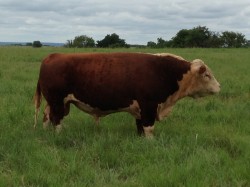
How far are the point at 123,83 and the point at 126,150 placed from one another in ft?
4.29

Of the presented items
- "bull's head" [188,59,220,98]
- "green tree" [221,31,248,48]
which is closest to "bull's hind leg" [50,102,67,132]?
"bull's head" [188,59,220,98]

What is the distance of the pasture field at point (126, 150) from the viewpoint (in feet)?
16.9

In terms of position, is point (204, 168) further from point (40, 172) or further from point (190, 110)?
point (190, 110)

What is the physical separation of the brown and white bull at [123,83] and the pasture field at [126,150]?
40 centimetres

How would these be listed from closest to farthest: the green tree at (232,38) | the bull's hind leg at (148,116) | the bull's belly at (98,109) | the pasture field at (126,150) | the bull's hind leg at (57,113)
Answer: the pasture field at (126,150), the bull's hind leg at (148,116), the bull's belly at (98,109), the bull's hind leg at (57,113), the green tree at (232,38)

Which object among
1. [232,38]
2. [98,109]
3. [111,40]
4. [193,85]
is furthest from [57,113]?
[232,38]

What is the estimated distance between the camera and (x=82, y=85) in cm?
733

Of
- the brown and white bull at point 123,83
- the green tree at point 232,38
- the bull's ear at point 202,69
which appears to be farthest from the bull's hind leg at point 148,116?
the green tree at point 232,38

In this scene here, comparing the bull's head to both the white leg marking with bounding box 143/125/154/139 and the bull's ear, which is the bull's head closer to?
the bull's ear

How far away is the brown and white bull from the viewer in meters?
7.22

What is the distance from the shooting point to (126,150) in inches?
248

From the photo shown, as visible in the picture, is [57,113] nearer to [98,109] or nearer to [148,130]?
[98,109]

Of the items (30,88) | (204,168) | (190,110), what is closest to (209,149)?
(204,168)

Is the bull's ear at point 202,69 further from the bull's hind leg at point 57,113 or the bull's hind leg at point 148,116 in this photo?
the bull's hind leg at point 57,113
